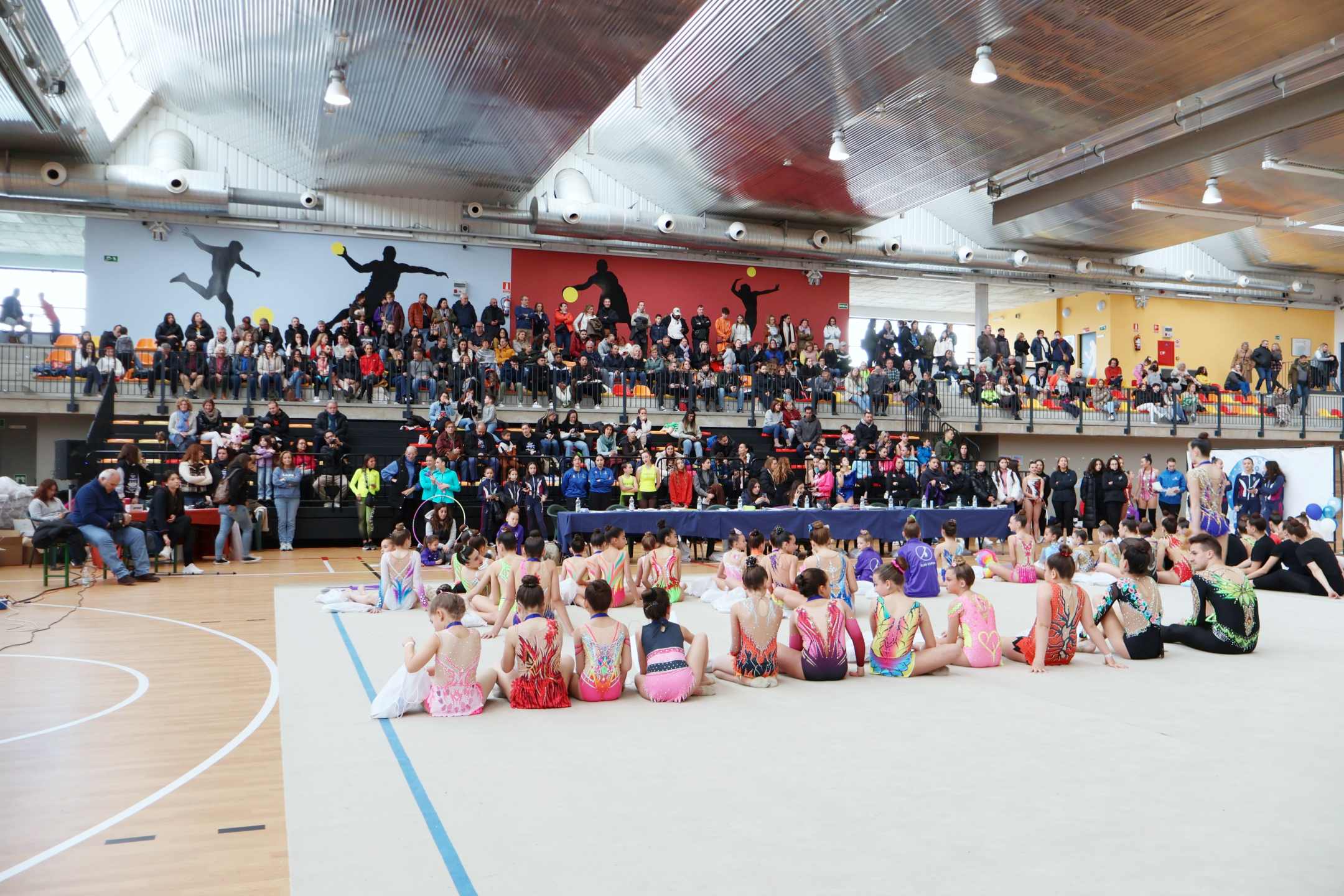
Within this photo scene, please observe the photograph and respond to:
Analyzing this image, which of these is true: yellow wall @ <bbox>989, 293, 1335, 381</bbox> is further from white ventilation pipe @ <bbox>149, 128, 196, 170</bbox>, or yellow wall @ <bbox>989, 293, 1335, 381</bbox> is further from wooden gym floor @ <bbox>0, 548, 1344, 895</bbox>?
white ventilation pipe @ <bbox>149, 128, 196, 170</bbox>

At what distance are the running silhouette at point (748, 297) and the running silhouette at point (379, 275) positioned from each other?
8.33 m

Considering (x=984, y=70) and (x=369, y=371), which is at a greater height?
(x=984, y=70)

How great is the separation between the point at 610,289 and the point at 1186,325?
18.9 metres

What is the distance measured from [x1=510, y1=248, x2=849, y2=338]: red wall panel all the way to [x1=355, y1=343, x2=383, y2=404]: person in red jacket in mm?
4632

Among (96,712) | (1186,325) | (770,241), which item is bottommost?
(96,712)

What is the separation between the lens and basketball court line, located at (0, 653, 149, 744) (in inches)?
204

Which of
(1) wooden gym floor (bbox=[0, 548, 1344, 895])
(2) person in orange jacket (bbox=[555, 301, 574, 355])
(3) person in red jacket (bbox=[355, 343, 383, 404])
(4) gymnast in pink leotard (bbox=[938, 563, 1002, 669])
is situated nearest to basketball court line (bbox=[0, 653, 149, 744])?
(1) wooden gym floor (bbox=[0, 548, 1344, 895])

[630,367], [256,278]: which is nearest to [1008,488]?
[630,367]

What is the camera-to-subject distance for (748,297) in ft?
83.4

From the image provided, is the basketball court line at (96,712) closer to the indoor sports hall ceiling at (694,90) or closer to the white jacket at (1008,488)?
the indoor sports hall ceiling at (694,90)

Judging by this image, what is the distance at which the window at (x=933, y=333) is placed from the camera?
3084cm

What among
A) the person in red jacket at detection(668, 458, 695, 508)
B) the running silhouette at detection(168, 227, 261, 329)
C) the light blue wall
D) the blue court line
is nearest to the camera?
the blue court line

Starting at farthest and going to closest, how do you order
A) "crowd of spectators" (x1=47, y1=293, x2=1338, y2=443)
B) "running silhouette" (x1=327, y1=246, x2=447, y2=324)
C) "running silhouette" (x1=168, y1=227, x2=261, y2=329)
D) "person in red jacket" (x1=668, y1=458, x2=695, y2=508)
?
"running silhouette" (x1=327, y1=246, x2=447, y2=324)
"running silhouette" (x1=168, y1=227, x2=261, y2=329)
"crowd of spectators" (x1=47, y1=293, x2=1338, y2=443)
"person in red jacket" (x1=668, y1=458, x2=695, y2=508)

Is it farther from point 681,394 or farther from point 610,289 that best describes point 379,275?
point 681,394
